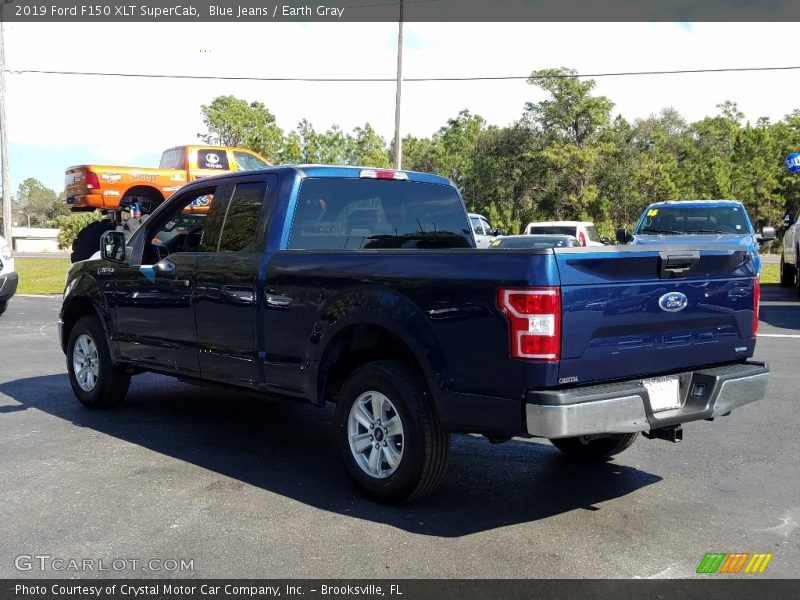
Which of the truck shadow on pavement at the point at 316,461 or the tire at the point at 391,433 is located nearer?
the tire at the point at 391,433

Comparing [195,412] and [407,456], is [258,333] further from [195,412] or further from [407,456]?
[195,412]

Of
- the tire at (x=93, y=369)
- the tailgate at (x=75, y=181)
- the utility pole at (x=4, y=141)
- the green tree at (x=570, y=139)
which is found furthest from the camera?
the green tree at (x=570, y=139)

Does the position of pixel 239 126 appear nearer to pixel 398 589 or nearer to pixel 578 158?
pixel 578 158

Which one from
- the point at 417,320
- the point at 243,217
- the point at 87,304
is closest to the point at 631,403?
the point at 417,320

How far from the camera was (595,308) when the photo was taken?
4316mm

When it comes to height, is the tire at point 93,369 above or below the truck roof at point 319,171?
below

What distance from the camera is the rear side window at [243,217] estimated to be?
5941 millimetres

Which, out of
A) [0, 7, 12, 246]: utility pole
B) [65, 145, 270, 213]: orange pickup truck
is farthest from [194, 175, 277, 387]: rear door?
[0, 7, 12, 246]: utility pole

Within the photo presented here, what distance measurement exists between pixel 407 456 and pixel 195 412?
11.4 ft

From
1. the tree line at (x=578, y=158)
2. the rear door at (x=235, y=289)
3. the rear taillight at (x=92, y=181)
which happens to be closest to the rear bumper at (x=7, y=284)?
the rear taillight at (x=92, y=181)

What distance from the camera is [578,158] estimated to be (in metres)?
49.4

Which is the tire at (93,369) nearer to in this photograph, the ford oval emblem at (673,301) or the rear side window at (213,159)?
the ford oval emblem at (673,301)

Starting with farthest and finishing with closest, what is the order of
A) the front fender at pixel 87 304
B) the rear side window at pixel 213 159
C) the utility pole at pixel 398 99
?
the utility pole at pixel 398 99 → the rear side window at pixel 213 159 → the front fender at pixel 87 304

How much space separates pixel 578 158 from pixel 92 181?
119 feet
